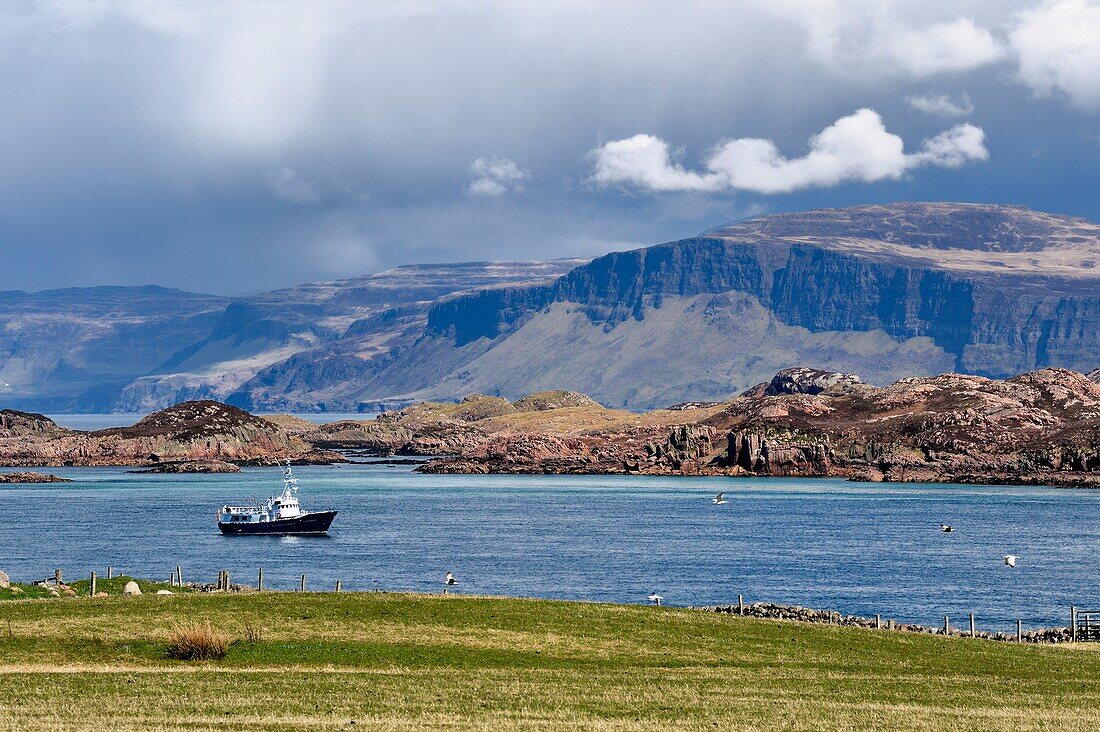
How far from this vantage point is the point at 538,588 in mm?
93375

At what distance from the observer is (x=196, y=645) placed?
4556cm

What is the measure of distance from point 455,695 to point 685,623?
18217mm

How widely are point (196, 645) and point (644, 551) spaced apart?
79997 millimetres

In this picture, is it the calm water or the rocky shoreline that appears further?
the calm water

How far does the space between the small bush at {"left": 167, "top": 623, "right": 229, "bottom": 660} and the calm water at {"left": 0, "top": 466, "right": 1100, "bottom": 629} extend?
44.5 m

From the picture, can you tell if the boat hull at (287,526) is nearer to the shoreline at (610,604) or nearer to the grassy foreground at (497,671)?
the shoreline at (610,604)

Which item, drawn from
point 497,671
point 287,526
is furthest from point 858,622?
point 287,526

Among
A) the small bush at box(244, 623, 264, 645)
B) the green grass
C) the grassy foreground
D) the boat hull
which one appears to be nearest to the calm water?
the boat hull

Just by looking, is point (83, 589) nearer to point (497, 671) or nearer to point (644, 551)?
point (497, 671)

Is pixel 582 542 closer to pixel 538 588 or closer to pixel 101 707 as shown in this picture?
pixel 538 588

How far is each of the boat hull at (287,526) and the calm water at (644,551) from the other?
199 cm

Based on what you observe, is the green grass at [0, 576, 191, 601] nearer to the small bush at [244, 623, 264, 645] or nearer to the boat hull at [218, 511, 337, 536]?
the small bush at [244, 623, 264, 645]

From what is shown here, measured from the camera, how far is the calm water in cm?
9419

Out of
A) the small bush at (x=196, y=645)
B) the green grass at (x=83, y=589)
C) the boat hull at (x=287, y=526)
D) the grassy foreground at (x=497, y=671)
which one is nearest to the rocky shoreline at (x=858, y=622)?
the grassy foreground at (x=497, y=671)
